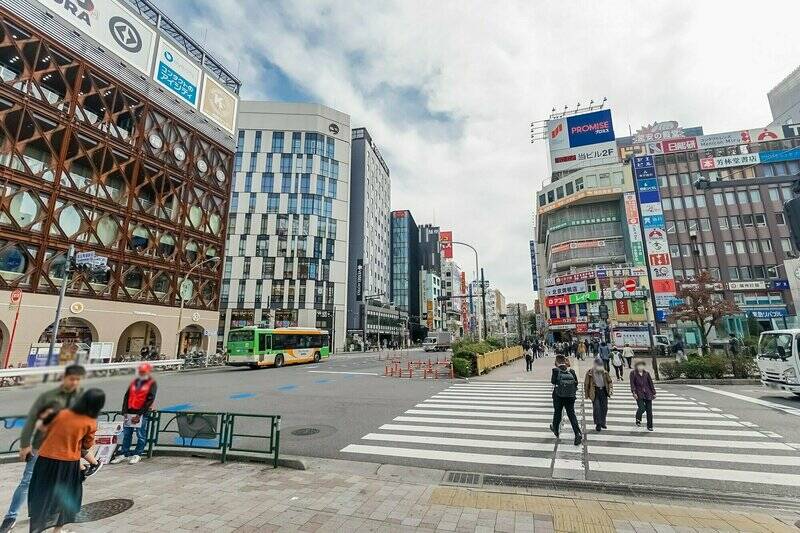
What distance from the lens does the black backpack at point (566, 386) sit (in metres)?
7.84

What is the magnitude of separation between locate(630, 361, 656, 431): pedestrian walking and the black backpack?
7.21 ft

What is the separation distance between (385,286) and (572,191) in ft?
143

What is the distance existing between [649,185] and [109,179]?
6161 centimetres

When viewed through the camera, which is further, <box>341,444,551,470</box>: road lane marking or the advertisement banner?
the advertisement banner

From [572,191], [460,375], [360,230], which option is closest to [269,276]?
[360,230]

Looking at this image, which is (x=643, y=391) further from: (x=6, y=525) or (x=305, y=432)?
(x=6, y=525)

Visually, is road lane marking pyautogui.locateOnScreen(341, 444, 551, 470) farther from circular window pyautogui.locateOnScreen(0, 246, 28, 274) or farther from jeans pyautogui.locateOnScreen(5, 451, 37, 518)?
circular window pyautogui.locateOnScreen(0, 246, 28, 274)

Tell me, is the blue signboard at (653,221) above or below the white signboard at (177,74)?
below

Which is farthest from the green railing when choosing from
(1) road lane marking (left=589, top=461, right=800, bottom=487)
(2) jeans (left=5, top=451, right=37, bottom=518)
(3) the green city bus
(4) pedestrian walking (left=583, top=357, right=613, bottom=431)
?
(3) the green city bus

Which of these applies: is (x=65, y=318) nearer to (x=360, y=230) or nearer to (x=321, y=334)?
(x=321, y=334)

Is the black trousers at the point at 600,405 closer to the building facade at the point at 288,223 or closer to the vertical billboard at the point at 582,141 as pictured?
the building facade at the point at 288,223

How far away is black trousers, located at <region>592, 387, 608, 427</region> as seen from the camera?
8.71 metres

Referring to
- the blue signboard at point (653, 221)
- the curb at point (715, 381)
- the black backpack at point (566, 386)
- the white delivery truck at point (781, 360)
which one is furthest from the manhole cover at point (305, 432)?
the blue signboard at point (653, 221)

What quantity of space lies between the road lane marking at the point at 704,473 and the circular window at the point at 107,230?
34.8m
